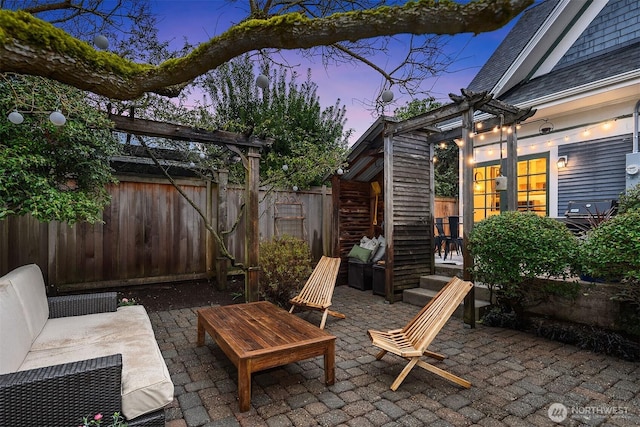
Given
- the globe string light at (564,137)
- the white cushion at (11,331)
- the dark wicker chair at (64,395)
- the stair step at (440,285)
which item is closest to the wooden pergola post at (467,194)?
the stair step at (440,285)

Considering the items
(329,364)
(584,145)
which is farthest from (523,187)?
(329,364)

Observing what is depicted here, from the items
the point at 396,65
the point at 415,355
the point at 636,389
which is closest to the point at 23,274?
the point at 415,355

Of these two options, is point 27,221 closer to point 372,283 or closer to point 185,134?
point 185,134

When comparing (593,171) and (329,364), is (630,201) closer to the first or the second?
(593,171)

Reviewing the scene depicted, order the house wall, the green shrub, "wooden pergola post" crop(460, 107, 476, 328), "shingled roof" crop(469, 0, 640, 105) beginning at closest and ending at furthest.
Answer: the green shrub
"wooden pergola post" crop(460, 107, 476, 328)
the house wall
"shingled roof" crop(469, 0, 640, 105)

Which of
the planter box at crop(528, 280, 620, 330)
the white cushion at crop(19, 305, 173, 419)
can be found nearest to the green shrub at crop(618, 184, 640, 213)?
the planter box at crop(528, 280, 620, 330)

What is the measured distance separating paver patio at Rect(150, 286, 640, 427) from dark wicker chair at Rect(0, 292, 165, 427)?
61 cm

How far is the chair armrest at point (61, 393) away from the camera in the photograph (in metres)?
1.67

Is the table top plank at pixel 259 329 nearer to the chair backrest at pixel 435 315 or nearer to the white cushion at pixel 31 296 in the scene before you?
the chair backrest at pixel 435 315

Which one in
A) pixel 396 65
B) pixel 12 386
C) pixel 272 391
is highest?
pixel 396 65

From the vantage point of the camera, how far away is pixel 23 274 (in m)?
2.83

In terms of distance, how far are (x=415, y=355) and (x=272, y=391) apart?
123 cm

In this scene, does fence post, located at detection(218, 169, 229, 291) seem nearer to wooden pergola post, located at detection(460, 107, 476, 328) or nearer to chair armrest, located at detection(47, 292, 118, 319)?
chair armrest, located at detection(47, 292, 118, 319)

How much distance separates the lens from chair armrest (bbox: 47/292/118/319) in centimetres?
326
